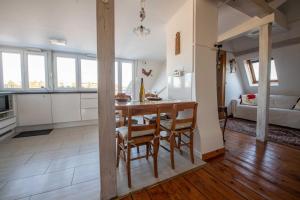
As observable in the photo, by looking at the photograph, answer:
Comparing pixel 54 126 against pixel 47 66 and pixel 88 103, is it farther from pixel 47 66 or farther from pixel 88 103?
pixel 47 66

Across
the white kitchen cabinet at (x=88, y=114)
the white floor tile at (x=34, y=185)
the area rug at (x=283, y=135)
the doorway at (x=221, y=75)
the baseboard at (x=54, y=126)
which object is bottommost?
the white floor tile at (x=34, y=185)

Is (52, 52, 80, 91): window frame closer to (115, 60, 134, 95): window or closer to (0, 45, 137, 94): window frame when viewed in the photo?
(0, 45, 137, 94): window frame

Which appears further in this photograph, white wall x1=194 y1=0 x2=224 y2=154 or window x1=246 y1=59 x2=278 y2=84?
window x1=246 y1=59 x2=278 y2=84

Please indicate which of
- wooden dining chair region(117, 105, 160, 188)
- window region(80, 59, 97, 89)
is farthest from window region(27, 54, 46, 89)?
wooden dining chair region(117, 105, 160, 188)

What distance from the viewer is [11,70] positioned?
344 centimetres

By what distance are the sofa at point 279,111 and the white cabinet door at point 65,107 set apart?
5174mm

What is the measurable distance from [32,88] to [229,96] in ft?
20.8

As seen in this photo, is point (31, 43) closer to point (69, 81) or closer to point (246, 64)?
point (69, 81)

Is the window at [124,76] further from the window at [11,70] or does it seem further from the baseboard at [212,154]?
the baseboard at [212,154]

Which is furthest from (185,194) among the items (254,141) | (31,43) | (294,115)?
(31,43)

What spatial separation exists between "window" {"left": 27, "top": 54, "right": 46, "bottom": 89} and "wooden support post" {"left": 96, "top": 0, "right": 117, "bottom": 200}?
11.9ft

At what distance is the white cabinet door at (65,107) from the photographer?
3.50 meters

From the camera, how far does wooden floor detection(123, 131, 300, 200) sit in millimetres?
1293

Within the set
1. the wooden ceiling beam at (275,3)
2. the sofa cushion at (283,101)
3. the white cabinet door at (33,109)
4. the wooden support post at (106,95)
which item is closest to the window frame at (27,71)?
the white cabinet door at (33,109)
